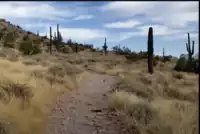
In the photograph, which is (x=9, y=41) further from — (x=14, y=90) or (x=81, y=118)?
(x=81, y=118)

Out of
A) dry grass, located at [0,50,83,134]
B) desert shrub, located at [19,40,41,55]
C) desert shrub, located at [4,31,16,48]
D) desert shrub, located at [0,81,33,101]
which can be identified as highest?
desert shrub, located at [4,31,16,48]

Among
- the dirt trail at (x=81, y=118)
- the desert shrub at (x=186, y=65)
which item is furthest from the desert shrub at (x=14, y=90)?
the desert shrub at (x=186, y=65)

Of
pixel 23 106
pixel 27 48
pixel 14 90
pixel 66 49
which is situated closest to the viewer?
pixel 23 106

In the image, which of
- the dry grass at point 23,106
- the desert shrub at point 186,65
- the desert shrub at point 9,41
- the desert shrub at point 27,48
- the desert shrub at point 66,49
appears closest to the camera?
the dry grass at point 23,106

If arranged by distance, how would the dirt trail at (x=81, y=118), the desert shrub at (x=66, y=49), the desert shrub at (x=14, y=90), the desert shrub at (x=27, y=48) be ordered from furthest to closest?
1. the desert shrub at (x=66, y=49)
2. the desert shrub at (x=27, y=48)
3. the desert shrub at (x=14, y=90)
4. the dirt trail at (x=81, y=118)

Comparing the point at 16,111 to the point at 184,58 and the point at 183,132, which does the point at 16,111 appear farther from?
the point at 184,58

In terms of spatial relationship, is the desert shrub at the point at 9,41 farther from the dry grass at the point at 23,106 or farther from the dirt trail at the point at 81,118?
the dirt trail at the point at 81,118

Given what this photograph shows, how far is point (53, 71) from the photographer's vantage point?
60.6 feet

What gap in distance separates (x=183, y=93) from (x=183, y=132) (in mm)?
9550

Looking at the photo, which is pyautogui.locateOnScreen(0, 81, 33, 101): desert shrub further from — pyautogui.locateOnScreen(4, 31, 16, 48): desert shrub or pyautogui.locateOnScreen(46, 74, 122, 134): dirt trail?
pyautogui.locateOnScreen(4, 31, 16, 48): desert shrub

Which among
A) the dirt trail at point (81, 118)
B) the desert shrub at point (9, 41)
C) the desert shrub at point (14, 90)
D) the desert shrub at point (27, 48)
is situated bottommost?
the dirt trail at point (81, 118)

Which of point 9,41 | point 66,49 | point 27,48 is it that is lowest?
point 27,48

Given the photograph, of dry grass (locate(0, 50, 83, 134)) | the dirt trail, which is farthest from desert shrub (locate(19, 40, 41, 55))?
the dirt trail

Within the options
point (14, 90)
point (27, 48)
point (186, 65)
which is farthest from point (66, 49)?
point (14, 90)
